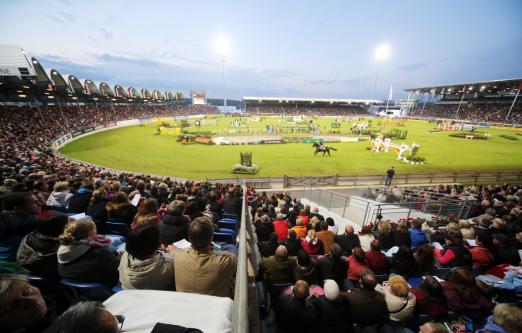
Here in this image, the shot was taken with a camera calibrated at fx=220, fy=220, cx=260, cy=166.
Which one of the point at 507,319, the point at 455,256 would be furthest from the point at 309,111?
the point at 507,319

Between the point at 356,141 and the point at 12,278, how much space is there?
43.1 m

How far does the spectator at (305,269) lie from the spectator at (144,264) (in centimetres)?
243

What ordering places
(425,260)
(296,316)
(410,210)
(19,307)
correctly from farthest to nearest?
(410,210) < (425,260) < (296,316) < (19,307)

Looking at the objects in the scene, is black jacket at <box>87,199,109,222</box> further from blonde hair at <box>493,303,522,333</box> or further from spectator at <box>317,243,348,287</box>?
blonde hair at <box>493,303,522,333</box>

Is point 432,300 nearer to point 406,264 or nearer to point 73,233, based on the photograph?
point 406,264

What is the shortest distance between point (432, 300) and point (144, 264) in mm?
4480

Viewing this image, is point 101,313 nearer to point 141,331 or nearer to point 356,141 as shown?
point 141,331

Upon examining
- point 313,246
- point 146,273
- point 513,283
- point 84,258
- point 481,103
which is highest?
point 481,103

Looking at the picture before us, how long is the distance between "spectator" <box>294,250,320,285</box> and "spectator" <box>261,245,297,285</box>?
0.15m

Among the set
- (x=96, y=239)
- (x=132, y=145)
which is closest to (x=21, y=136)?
(x=132, y=145)

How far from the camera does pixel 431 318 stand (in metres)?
3.64

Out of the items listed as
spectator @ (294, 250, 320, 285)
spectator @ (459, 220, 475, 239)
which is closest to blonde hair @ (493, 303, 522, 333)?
spectator @ (294, 250, 320, 285)

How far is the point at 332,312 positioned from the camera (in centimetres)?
329

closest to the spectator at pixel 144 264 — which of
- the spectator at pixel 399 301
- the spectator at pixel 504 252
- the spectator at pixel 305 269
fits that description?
the spectator at pixel 305 269
